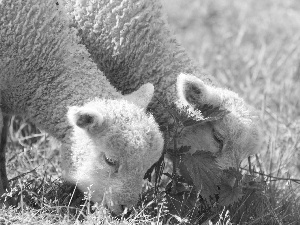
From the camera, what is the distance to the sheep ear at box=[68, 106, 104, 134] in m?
4.93

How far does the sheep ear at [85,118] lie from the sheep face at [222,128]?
104 centimetres

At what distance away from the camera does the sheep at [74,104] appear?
512cm

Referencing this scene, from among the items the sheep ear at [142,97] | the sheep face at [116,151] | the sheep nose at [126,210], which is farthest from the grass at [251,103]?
the sheep ear at [142,97]

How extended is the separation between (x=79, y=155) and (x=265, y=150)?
10.3ft

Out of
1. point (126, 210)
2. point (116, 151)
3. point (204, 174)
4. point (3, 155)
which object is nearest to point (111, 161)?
point (116, 151)

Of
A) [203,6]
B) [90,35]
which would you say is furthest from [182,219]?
[203,6]

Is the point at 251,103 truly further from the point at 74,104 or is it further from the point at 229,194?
the point at 74,104

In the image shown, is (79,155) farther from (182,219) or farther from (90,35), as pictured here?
(90,35)

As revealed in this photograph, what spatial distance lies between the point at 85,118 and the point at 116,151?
38cm

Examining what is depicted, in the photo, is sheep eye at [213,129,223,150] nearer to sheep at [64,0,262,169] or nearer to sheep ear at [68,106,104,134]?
sheep at [64,0,262,169]

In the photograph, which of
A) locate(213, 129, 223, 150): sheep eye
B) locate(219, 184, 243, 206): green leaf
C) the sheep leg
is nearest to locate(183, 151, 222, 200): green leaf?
locate(219, 184, 243, 206): green leaf

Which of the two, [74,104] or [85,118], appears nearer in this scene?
[85,118]

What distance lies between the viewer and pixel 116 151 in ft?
16.9

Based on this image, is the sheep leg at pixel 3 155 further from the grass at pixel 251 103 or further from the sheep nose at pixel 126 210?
the sheep nose at pixel 126 210
